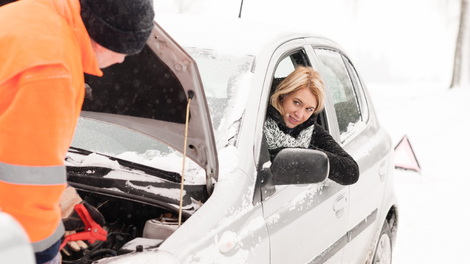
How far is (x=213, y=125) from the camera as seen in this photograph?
2.29 metres

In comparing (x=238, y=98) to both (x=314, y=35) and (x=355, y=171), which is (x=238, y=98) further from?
(x=314, y=35)

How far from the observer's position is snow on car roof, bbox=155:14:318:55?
2.58m

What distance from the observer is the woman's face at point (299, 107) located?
2.81m

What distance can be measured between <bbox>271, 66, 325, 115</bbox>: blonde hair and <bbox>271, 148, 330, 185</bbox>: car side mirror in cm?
72

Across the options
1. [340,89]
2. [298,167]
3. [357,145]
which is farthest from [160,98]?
[340,89]

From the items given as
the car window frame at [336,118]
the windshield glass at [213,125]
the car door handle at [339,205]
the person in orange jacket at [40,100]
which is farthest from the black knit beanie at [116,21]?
the car window frame at [336,118]

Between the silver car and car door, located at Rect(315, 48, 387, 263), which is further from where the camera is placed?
car door, located at Rect(315, 48, 387, 263)

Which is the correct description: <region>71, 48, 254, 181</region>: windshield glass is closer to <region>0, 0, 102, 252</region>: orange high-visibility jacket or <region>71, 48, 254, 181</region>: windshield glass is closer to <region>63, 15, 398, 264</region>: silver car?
<region>63, 15, 398, 264</region>: silver car

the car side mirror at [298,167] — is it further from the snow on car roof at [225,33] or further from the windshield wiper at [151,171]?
the snow on car roof at [225,33]

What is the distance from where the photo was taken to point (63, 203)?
6.86 feet

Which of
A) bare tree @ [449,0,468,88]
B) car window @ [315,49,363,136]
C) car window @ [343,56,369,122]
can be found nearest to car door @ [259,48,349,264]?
car window @ [315,49,363,136]

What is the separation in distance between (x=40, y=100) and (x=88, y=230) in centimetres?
117

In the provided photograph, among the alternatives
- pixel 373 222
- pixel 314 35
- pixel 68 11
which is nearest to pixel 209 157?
pixel 68 11

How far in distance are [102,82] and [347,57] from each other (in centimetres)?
215
